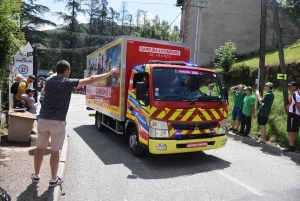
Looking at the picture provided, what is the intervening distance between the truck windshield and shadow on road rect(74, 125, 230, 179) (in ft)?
4.97

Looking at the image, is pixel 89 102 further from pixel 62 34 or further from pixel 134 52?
pixel 62 34

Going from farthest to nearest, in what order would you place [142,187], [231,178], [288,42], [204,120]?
[288,42] → [204,120] → [231,178] → [142,187]

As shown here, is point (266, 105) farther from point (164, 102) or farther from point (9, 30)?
point (9, 30)

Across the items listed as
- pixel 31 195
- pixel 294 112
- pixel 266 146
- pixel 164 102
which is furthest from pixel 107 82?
pixel 294 112

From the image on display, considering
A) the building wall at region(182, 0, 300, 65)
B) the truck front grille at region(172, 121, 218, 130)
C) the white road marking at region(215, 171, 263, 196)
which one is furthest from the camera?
the building wall at region(182, 0, 300, 65)

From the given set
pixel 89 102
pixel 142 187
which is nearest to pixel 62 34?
pixel 89 102

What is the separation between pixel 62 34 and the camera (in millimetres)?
46562

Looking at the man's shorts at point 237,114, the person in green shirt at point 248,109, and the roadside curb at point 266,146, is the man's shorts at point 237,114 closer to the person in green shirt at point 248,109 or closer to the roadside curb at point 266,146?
the person in green shirt at point 248,109

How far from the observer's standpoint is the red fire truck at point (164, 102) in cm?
570

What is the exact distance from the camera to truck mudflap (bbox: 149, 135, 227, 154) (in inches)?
222

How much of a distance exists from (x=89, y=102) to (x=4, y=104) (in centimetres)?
343

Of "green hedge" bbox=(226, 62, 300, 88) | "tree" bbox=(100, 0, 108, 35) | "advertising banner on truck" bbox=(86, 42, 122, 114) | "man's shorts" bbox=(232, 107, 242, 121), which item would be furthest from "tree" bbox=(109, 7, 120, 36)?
"man's shorts" bbox=(232, 107, 242, 121)

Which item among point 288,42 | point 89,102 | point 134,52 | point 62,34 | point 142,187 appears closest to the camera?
point 142,187

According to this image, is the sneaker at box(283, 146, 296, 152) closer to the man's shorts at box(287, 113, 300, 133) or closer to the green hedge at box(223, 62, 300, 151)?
the green hedge at box(223, 62, 300, 151)
